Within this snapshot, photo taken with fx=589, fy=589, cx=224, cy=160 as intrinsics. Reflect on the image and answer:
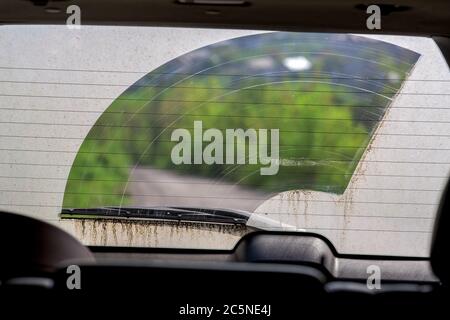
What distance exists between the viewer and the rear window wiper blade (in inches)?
68.7

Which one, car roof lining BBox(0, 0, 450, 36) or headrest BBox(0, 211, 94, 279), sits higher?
car roof lining BBox(0, 0, 450, 36)

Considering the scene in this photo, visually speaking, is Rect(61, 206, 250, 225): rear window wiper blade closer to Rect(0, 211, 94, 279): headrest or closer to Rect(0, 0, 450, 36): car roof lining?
Rect(0, 211, 94, 279): headrest

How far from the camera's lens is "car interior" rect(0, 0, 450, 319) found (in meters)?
1.76

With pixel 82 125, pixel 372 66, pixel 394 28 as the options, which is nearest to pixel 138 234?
pixel 82 125

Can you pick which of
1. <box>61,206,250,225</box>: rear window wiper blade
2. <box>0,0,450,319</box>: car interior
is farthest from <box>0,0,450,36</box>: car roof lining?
<box>61,206,250,225</box>: rear window wiper blade

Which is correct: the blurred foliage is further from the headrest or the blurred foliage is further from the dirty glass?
the headrest

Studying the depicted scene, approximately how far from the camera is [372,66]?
178 centimetres

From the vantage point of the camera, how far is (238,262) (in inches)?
70.9

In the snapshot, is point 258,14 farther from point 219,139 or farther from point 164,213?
point 164,213

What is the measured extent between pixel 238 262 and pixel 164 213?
27cm

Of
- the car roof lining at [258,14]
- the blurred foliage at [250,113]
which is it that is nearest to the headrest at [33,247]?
the blurred foliage at [250,113]

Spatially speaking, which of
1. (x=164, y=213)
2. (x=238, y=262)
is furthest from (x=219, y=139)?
(x=238, y=262)

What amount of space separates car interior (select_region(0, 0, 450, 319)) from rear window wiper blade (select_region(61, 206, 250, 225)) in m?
0.08

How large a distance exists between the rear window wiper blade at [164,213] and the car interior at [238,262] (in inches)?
3.2
